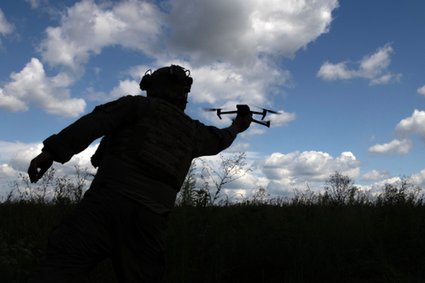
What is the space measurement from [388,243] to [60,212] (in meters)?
4.83

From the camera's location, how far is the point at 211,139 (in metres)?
3.91

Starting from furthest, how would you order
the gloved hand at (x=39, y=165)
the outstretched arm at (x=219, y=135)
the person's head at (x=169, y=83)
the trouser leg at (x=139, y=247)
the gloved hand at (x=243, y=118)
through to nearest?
1. the gloved hand at (x=243, y=118)
2. the outstretched arm at (x=219, y=135)
3. the person's head at (x=169, y=83)
4. the trouser leg at (x=139, y=247)
5. the gloved hand at (x=39, y=165)

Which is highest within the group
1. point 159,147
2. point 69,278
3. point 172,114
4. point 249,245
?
point 172,114

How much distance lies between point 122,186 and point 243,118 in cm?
173

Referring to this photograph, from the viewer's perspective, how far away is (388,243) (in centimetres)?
673

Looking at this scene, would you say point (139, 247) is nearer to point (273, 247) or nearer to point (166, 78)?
point (166, 78)

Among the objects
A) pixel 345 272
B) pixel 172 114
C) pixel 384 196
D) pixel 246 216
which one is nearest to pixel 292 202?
pixel 384 196

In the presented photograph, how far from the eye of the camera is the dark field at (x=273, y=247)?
5.54 m

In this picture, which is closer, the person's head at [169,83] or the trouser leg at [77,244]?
the trouser leg at [77,244]

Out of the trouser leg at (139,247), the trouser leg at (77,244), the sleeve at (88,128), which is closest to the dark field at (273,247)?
the trouser leg at (139,247)

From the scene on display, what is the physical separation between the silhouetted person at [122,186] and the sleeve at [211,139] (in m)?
0.22

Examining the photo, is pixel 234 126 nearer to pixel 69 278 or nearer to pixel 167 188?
pixel 167 188

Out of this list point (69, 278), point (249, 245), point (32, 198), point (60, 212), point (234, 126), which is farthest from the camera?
point (32, 198)

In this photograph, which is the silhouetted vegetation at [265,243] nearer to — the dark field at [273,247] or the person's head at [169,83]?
the dark field at [273,247]
